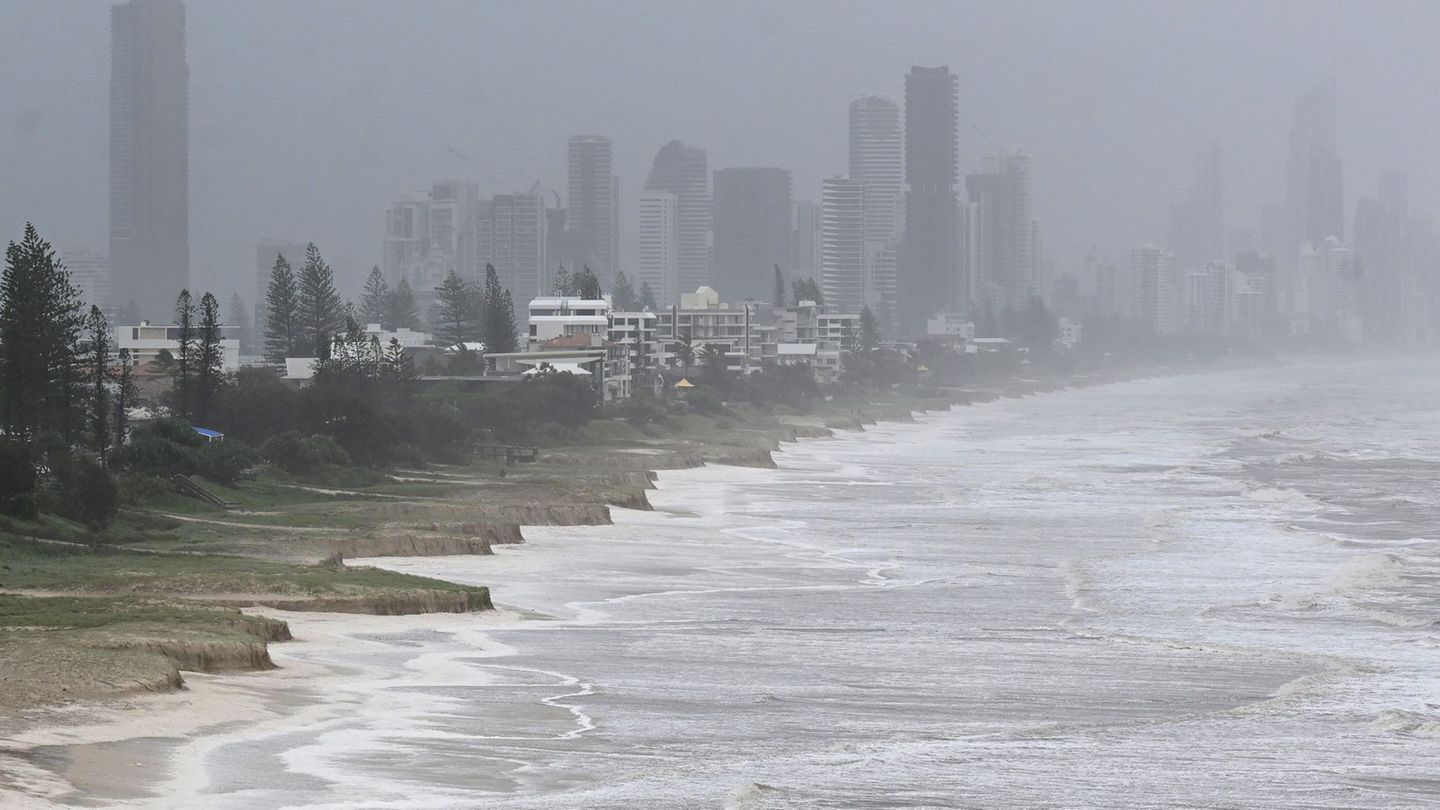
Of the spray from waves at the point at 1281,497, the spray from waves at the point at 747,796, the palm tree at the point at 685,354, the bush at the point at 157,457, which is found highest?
the palm tree at the point at 685,354

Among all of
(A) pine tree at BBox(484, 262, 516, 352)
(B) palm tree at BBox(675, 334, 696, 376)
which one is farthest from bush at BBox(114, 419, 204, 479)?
(B) palm tree at BBox(675, 334, 696, 376)

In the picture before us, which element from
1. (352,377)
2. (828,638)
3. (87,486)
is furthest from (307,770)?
(352,377)

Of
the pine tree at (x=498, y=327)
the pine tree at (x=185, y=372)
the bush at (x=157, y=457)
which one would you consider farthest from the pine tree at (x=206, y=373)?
the pine tree at (x=498, y=327)

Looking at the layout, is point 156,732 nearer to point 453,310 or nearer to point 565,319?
point 565,319

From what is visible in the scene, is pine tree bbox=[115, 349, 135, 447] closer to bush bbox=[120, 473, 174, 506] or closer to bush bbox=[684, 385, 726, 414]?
bush bbox=[120, 473, 174, 506]

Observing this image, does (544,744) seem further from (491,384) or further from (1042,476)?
(491,384)

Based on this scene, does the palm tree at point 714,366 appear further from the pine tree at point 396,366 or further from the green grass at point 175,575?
the green grass at point 175,575

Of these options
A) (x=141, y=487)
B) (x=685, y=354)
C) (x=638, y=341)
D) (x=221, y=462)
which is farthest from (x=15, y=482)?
(x=685, y=354)
